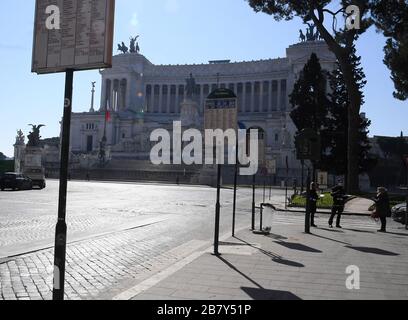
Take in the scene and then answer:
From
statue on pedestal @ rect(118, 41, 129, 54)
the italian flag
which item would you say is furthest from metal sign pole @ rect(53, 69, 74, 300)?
statue on pedestal @ rect(118, 41, 129, 54)

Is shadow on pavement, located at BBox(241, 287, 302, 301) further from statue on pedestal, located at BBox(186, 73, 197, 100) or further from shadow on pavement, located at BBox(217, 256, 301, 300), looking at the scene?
statue on pedestal, located at BBox(186, 73, 197, 100)

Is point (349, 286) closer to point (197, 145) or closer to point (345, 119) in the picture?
point (345, 119)

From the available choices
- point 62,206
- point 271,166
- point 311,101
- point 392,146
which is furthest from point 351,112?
point 392,146

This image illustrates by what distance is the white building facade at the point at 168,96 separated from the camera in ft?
314

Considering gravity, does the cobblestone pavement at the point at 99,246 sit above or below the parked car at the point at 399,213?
below

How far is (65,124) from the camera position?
519 centimetres

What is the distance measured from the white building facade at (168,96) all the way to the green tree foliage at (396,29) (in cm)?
5288

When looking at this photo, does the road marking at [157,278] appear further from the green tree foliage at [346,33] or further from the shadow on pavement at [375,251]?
the green tree foliage at [346,33]

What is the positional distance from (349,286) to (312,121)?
45.0m

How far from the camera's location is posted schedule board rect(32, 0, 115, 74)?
5.06 meters

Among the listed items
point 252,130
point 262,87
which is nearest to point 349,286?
point 252,130

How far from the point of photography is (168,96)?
394 ft

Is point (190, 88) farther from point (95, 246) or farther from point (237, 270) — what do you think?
point (237, 270)

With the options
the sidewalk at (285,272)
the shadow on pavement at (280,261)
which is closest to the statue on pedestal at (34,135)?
Result: the sidewalk at (285,272)
